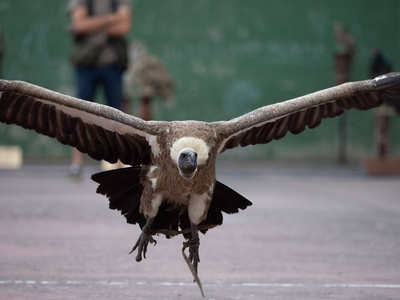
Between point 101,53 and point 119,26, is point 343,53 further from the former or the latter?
point 101,53

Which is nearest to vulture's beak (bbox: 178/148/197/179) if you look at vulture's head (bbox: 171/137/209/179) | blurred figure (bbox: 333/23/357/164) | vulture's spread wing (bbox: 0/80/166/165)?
vulture's head (bbox: 171/137/209/179)

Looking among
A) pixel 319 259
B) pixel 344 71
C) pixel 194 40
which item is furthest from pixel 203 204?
pixel 194 40

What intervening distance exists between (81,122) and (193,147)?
113 cm

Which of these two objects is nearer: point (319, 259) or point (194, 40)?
point (319, 259)

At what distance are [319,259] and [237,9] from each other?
11593mm

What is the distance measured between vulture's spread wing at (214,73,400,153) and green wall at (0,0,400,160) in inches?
443

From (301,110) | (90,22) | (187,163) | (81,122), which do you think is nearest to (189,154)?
(187,163)

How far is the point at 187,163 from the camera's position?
5.32 metres

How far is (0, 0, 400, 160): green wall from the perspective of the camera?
1792 cm

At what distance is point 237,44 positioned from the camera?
709 inches

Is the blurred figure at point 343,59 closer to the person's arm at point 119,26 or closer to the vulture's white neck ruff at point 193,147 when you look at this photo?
the person's arm at point 119,26

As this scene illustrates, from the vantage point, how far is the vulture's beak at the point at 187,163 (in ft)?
17.5

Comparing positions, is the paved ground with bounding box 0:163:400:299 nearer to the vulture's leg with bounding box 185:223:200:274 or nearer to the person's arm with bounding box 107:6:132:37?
the vulture's leg with bounding box 185:223:200:274

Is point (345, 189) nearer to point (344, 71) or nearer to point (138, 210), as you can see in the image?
point (344, 71)
